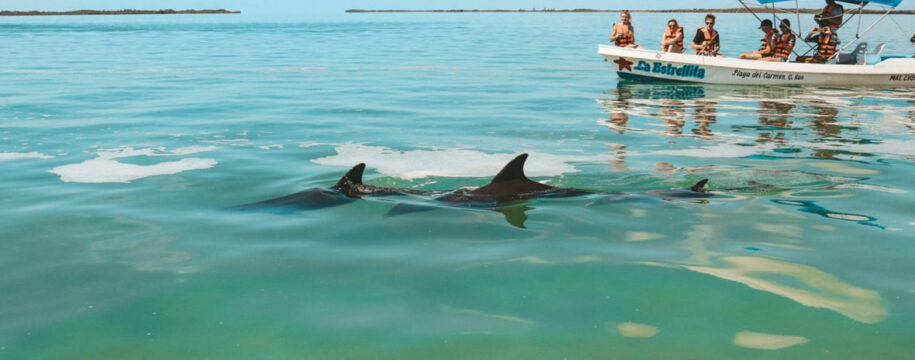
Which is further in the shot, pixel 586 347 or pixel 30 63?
pixel 30 63

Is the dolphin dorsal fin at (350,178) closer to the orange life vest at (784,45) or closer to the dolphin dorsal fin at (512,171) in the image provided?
the dolphin dorsal fin at (512,171)

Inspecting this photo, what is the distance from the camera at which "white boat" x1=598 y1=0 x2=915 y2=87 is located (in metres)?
20.1

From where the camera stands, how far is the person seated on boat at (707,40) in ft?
68.6

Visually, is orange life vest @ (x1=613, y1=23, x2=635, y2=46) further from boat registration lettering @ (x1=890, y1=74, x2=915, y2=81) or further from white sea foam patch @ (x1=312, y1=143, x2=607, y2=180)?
white sea foam patch @ (x1=312, y1=143, x2=607, y2=180)

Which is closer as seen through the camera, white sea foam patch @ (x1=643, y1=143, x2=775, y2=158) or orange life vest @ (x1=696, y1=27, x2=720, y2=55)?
white sea foam patch @ (x1=643, y1=143, x2=775, y2=158)

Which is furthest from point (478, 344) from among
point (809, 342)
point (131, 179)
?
point (131, 179)

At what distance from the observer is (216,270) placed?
619cm

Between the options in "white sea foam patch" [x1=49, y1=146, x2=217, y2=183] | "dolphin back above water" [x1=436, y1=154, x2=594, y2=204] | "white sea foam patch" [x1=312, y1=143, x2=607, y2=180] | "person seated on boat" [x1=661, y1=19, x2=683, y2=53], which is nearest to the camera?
"dolphin back above water" [x1=436, y1=154, x2=594, y2=204]

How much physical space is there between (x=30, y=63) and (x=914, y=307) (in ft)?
105

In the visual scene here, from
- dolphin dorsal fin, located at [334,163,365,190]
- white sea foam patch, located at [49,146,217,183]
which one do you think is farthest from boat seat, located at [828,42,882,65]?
white sea foam patch, located at [49,146,217,183]

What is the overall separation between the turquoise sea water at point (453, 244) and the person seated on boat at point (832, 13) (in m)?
5.12

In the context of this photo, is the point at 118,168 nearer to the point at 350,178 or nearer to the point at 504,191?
the point at 350,178

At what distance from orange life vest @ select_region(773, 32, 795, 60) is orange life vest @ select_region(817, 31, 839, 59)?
0.69 metres

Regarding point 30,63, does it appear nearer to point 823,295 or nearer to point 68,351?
point 68,351
